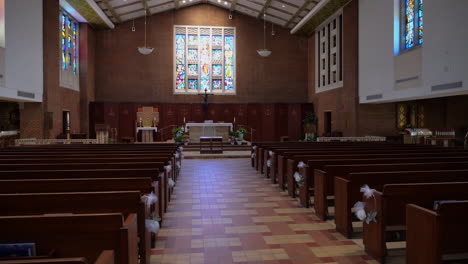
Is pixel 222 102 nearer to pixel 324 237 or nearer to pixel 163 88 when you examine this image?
pixel 163 88

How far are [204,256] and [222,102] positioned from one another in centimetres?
1662

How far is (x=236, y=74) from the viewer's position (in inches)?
784

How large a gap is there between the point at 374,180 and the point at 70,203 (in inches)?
112

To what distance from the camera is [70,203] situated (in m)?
2.56

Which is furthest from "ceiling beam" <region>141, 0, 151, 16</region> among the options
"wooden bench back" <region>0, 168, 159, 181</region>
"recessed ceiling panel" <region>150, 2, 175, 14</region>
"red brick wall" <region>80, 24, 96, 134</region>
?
"wooden bench back" <region>0, 168, 159, 181</region>

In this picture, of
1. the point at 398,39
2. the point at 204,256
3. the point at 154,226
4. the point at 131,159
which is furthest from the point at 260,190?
the point at 398,39

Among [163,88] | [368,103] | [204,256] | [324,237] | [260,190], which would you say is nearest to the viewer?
[204,256]

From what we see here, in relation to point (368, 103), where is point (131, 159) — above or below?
below

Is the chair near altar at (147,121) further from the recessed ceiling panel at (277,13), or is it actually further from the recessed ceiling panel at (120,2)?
the recessed ceiling panel at (277,13)

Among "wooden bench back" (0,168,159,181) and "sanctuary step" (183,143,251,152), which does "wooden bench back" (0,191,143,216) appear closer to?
"wooden bench back" (0,168,159,181)

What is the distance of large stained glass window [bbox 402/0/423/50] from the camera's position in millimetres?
11500

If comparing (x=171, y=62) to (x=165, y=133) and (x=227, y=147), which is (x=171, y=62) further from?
(x=227, y=147)

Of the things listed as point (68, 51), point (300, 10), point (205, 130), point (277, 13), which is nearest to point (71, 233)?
point (205, 130)

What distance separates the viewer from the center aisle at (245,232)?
3343 millimetres
